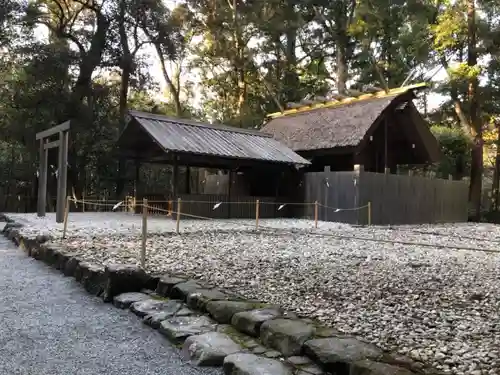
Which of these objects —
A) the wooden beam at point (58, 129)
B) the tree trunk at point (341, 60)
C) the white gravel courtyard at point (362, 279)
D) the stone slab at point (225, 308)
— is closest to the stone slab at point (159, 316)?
the stone slab at point (225, 308)

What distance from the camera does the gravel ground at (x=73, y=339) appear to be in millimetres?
2764

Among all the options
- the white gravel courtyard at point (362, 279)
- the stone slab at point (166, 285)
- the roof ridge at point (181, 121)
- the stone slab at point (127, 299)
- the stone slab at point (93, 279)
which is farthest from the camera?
the roof ridge at point (181, 121)

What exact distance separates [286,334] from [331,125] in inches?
571

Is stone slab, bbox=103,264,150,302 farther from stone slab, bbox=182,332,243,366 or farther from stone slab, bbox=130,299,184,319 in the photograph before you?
stone slab, bbox=182,332,243,366

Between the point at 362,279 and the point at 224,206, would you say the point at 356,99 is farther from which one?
the point at 362,279

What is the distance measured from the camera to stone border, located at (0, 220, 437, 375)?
99.1 inches

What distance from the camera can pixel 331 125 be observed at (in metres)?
16.8

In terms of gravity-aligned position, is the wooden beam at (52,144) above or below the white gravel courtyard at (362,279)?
above

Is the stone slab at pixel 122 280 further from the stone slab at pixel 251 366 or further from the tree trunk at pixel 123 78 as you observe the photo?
the tree trunk at pixel 123 78

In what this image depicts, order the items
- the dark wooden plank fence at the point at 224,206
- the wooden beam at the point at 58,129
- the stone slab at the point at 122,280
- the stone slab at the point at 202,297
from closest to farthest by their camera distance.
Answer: the stone slab at the point at 202,297 < the stone slab at the point at 122,280 < the wooden beam at the point at 58,129 < the dark wooden plank fence at the point at 224,206

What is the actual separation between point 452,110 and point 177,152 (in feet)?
49.3

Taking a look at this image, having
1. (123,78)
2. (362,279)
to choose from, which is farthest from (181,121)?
(362,279)

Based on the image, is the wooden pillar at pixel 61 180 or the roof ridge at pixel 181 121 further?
the roof ridge at pixel 181 121

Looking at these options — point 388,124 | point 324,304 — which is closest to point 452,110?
point 388,124
